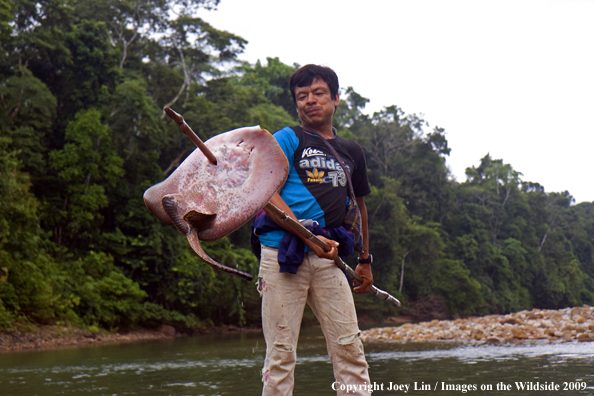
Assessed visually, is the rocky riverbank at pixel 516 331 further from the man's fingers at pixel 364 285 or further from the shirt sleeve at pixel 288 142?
the shirt sleeve at pixel 288 142

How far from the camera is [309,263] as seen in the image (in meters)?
2.93

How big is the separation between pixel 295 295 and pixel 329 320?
0.20m

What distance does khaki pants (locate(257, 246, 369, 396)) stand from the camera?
279 cm

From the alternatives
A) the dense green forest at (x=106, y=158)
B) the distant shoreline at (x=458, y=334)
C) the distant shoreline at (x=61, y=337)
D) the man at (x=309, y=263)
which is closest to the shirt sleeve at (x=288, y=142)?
the man at (x=309, y=263)

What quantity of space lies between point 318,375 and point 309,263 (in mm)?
3636

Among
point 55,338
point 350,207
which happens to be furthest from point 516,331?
point 55,338

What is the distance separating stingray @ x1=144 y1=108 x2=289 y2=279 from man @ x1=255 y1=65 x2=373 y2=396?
0.36 meters

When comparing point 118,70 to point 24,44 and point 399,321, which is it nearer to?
point 24,44

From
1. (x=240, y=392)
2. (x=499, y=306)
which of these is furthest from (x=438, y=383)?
(x=499, y=306)

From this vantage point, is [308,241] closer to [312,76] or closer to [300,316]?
[300,316]

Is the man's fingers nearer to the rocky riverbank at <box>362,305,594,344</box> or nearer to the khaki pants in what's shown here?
the khaki pants

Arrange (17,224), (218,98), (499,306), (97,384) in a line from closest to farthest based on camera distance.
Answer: (97,384) → (17,224) → (218,98) → (499,306)

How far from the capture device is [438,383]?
5203mm

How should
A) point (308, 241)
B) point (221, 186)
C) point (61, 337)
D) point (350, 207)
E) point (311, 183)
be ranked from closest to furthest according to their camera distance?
point (221, 186), point (308, 241), point (311, 183), point (350, 207), point (61, 337)
